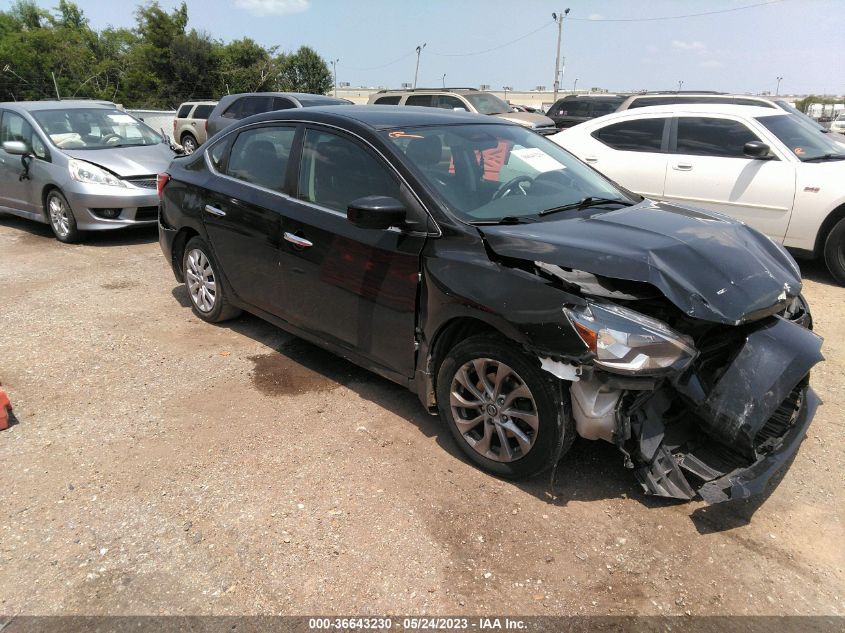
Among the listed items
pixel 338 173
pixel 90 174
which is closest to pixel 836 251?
pixel 338 173

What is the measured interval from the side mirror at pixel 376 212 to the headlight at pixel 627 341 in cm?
108

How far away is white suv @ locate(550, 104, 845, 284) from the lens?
20.8ft

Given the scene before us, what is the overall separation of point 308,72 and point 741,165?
5547 cm

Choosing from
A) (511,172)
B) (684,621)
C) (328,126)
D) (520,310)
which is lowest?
(684,621)

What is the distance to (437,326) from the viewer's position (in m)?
3.28

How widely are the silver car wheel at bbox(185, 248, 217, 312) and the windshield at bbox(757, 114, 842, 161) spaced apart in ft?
19.8

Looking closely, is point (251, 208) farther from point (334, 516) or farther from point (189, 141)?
point (189, 141)

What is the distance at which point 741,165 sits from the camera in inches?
264

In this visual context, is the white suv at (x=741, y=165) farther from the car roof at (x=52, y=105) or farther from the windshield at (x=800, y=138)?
the car roof at (x=52, y=105)

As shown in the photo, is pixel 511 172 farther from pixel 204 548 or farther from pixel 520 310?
pixel 204 548

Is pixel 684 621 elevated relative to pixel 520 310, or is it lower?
lower

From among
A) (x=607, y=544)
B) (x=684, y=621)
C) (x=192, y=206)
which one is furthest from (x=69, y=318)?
(x=684, y=621)

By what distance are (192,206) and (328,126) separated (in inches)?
65.1

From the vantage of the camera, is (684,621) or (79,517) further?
(79,517)
